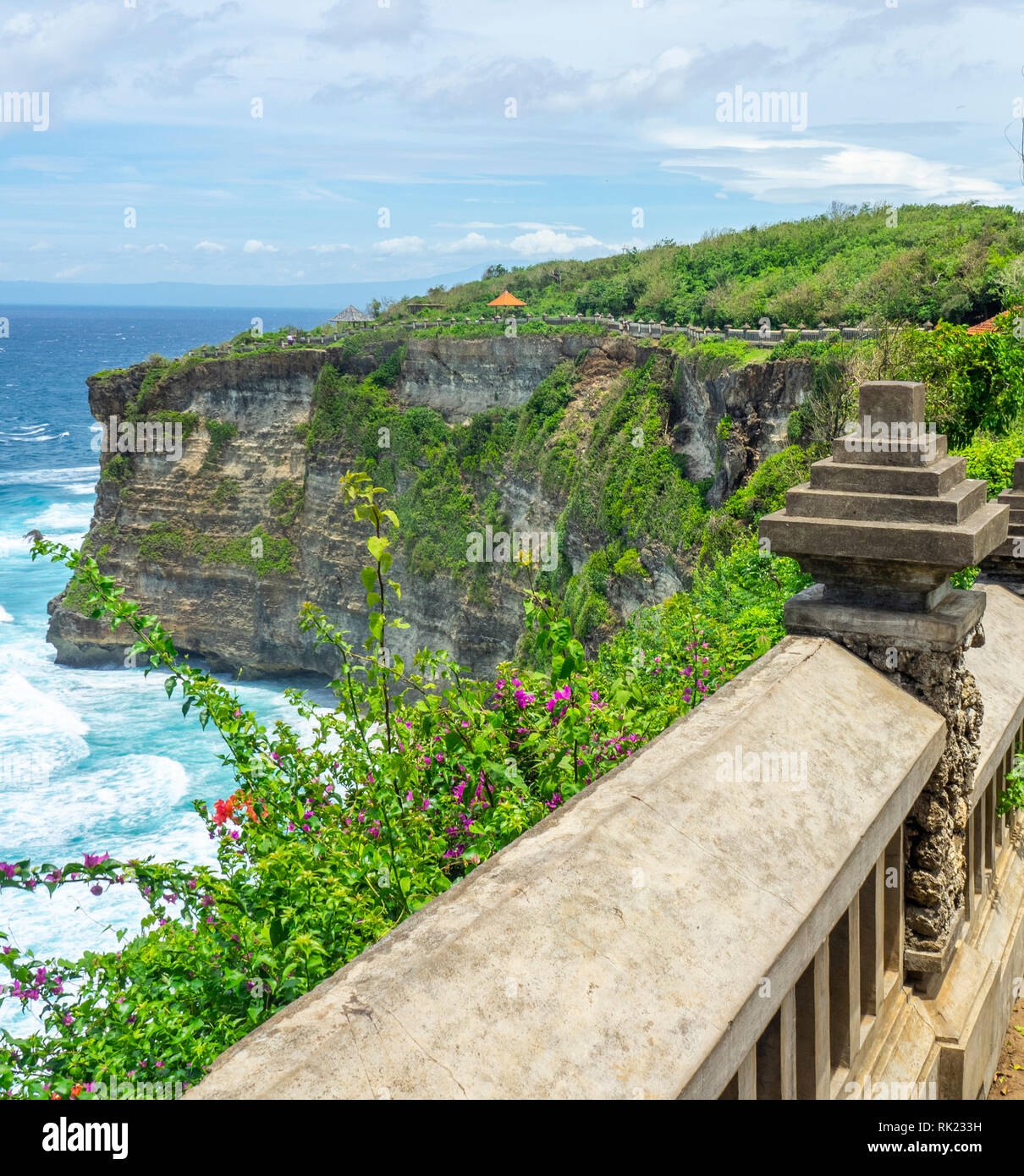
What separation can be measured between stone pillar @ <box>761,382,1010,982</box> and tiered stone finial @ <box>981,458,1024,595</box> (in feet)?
7.32

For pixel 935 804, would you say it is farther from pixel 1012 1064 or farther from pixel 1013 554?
pixel 1013 554

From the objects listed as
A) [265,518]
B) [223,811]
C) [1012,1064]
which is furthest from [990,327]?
[265,518]

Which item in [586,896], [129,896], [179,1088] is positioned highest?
[586,896]

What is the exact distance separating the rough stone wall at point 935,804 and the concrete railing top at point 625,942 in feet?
1.69

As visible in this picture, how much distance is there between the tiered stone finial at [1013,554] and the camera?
5512 mm

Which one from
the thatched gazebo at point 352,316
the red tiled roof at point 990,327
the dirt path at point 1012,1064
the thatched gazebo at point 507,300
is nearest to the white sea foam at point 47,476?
the thatched gazebo at point 352,316

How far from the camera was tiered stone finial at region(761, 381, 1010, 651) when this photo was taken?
10.5ft

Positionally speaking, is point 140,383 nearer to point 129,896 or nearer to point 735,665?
point 129,896

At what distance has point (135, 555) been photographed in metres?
49.7

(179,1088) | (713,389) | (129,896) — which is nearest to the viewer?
(179,1088)

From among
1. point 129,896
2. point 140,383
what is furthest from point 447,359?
point 129,896

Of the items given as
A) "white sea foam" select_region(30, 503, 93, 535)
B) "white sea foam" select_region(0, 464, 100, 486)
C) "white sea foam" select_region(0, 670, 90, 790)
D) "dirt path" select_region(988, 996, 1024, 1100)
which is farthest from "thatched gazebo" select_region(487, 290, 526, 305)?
"dirt path" select_region(988, 996, 1024, 1100)

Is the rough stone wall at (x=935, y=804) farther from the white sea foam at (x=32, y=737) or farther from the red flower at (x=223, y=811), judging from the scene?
the white sea foam at (x=32, y=737)

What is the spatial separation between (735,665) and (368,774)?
1918mm
